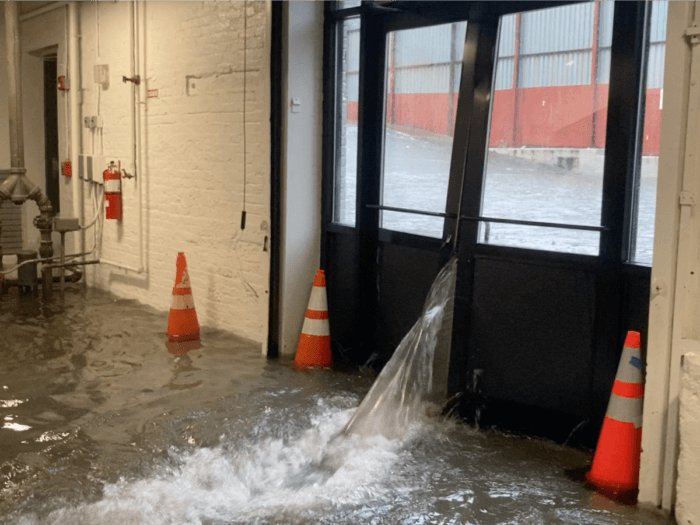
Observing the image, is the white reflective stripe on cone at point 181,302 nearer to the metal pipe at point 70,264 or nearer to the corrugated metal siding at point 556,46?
the metal pipe at point 70,264

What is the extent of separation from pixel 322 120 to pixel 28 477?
3005 millimetres

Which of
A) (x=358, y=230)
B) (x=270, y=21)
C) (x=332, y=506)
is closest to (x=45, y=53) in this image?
(x=270, y=21)

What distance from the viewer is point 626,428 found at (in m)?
3.38

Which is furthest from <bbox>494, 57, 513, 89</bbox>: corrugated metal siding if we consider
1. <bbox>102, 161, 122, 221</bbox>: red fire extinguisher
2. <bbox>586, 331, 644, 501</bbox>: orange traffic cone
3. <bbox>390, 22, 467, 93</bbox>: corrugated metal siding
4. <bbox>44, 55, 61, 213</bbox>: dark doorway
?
<bbox>44, 55, 61, 213</bbox>: dark doorway

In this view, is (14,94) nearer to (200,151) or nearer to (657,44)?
(200,151)

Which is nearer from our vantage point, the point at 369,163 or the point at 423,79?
the point at 423,79

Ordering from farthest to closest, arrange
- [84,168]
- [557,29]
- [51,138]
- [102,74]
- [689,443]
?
Answer: 1. [51,138]
2. [84,168]
3. [102,74]
4. [557,29]
5. [689,443]

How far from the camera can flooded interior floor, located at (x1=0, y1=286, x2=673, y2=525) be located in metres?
3.16

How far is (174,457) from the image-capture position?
369cm

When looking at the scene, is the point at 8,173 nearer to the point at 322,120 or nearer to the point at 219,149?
the point at 219,149

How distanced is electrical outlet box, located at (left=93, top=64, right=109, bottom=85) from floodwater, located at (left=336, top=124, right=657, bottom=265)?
10.3 feet

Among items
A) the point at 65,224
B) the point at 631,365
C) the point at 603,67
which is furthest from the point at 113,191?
the point at 631,365

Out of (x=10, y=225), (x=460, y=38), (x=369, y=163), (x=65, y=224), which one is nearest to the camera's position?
(x=460, y=38)

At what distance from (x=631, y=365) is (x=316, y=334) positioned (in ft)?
7.76
